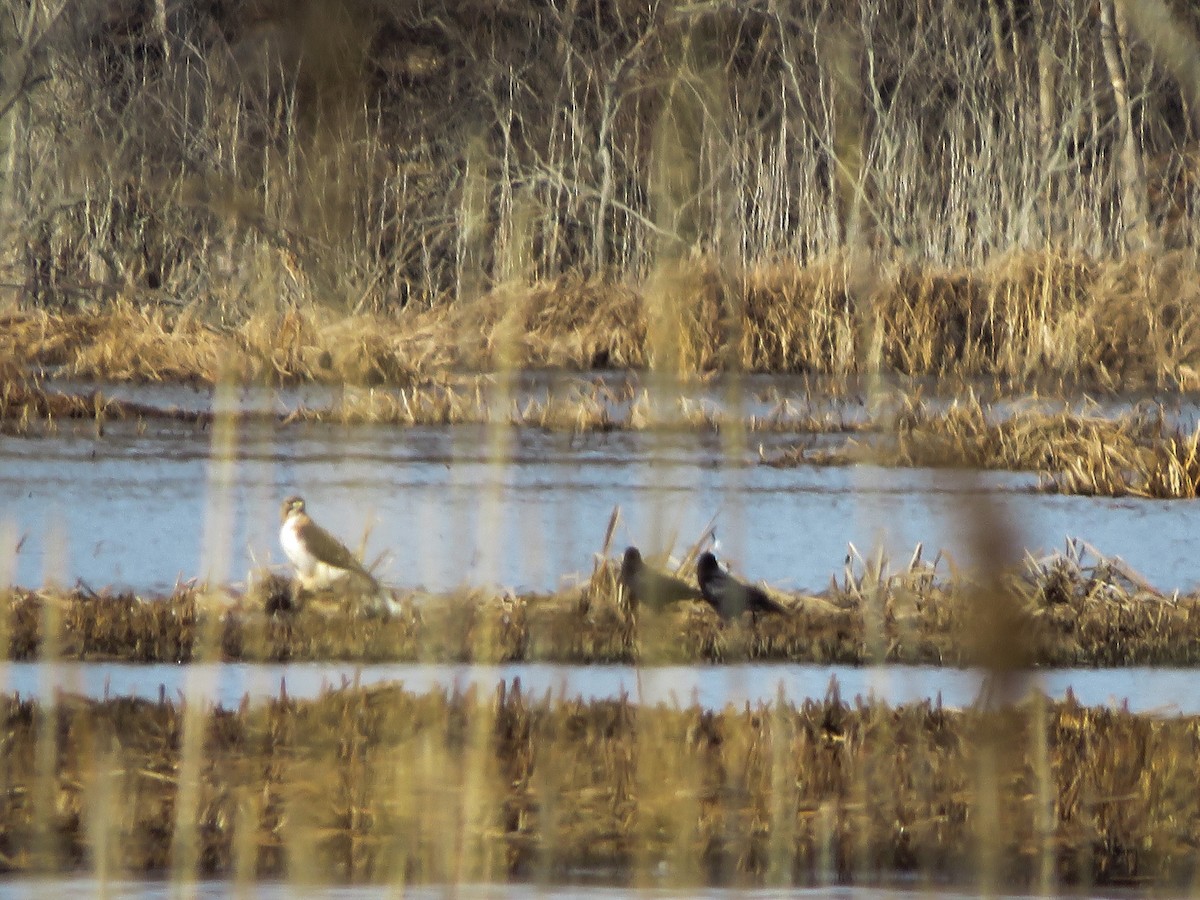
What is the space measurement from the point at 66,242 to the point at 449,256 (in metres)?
3.30

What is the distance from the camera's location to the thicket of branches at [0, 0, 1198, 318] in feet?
4.50

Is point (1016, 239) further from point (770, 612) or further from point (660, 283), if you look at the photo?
point (660, 283)

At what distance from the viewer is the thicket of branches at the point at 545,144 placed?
1373 millimetres

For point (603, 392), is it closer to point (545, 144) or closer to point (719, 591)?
point (545, 144)

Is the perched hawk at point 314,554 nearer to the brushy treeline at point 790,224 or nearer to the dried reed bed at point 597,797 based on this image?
the dried reed bed at point 597,797

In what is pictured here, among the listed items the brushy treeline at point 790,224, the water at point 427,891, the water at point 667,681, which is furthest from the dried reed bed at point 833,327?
the water at point 427,891

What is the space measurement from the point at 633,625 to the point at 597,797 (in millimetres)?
2346

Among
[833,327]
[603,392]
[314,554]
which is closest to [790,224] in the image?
[833,327]

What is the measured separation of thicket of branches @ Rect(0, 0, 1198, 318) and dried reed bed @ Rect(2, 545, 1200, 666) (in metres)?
1.12

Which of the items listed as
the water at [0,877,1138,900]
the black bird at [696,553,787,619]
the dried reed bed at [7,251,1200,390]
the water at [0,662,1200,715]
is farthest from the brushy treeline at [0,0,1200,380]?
the water at [0,877,1138,900]

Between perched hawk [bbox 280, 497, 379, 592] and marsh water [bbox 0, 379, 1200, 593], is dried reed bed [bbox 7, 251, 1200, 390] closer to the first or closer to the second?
marsh water [bbox 0, 379, 1200, 593]

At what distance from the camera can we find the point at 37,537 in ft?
27.7

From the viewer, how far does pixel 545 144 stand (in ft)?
59.1

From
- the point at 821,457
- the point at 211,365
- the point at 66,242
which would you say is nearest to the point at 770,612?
the point at 821,457
